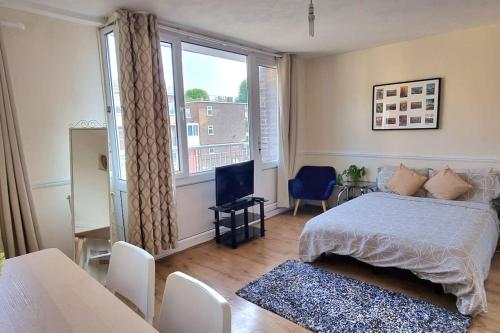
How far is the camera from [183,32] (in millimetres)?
3215

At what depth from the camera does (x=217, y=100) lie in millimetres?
3840

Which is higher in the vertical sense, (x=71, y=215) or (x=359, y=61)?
(x=359, y=61)

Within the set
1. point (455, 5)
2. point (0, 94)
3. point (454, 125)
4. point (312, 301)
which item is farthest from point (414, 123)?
point (0, 94)

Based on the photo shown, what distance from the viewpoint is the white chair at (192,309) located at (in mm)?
943

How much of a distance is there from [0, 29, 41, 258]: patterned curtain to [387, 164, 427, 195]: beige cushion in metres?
3.86

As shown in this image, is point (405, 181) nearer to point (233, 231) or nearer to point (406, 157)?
point (406, 157)

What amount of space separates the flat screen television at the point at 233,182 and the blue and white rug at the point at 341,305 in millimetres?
1111

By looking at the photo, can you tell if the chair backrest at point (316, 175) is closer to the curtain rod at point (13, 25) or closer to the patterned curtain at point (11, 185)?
the patterned curtain at point (11, 185)

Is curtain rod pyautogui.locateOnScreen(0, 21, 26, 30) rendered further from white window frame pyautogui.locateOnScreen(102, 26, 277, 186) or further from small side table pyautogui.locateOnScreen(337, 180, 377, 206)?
small side table pyautogui.locateOnScreen(337, 180, 377, 206)

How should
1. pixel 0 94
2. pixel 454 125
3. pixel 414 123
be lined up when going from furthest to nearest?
pixel 414 123 < pixel 454 125 < pixel 0 94

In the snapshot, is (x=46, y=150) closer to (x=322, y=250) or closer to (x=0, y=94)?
(x=0, y=94)

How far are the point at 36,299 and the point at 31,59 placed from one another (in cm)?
233

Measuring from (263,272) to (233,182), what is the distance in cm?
119

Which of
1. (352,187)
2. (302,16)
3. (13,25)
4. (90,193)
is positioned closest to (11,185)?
(90,193)
